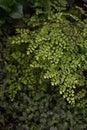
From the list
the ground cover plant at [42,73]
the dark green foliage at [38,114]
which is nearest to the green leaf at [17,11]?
the ground cover plant at [42,73]

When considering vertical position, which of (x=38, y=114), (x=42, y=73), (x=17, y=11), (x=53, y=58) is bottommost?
(x=38, y=114)

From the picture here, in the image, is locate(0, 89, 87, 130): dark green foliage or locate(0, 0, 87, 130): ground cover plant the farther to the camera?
locate(0, 89, 87, 130): dark green foliage

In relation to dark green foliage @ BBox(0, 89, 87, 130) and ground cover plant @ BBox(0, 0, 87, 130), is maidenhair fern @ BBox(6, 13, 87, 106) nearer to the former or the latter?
ground cover plant @ BBox(0, 0, 87, 130)

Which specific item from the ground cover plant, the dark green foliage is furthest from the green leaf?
the dark green foliage

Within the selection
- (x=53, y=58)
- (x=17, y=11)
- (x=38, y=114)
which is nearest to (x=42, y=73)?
(x=53, y=58)

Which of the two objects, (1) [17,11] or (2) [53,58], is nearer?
(2) [53,58]

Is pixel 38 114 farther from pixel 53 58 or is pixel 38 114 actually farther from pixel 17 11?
pixel 17 11

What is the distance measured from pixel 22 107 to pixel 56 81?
0.59 m

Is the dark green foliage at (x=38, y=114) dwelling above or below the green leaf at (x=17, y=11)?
below

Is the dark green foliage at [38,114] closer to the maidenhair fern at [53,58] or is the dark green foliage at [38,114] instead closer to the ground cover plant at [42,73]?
the ground cover plant at [42,73]

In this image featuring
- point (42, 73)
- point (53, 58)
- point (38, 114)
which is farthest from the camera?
point (38, 114)

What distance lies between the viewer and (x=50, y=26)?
2.83m

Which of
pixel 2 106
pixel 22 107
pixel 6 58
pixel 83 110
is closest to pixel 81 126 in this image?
pixel 83 110

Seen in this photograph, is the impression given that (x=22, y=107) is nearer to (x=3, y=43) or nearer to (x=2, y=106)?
(x=2, y=106)
